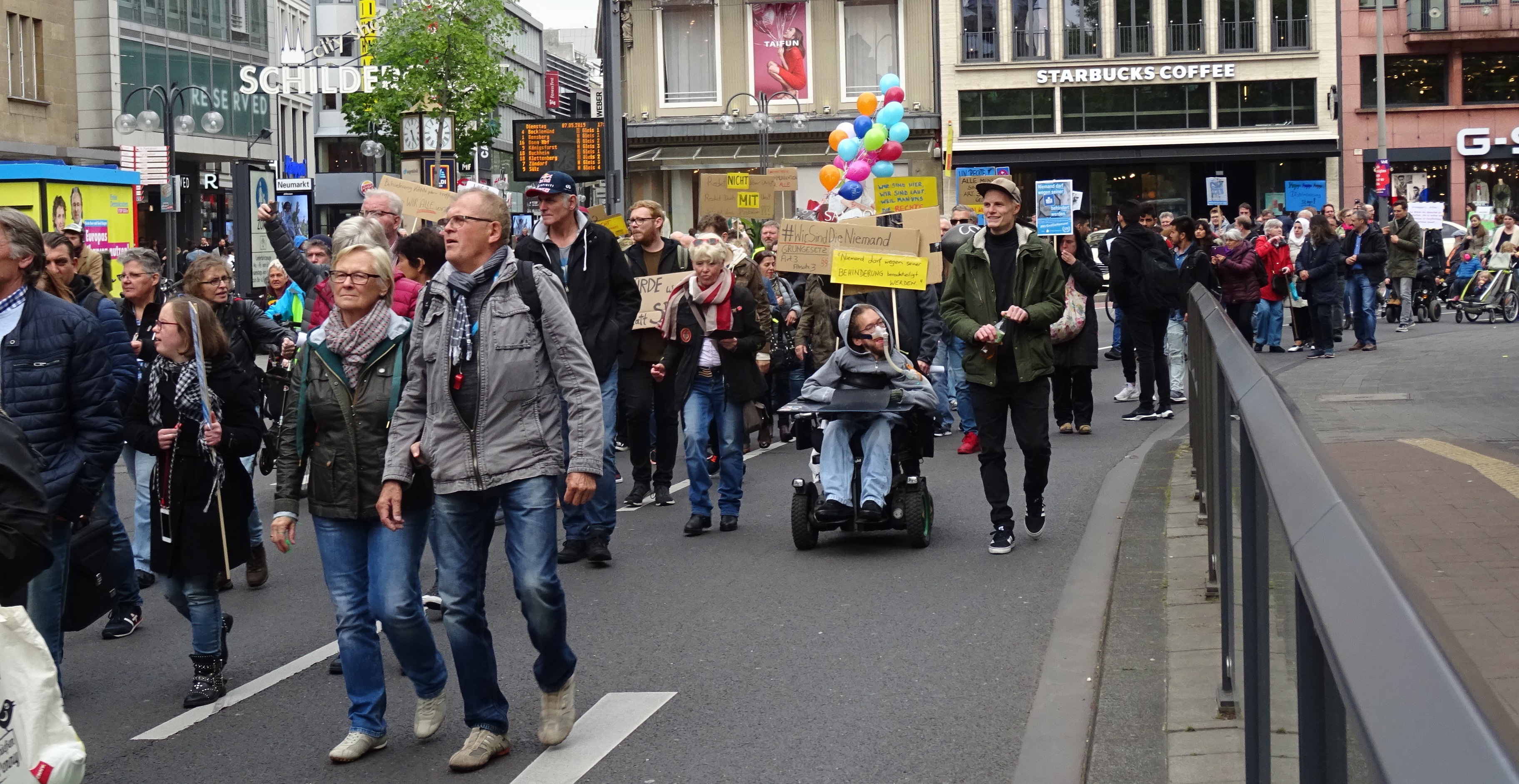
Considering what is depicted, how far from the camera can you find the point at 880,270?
12.0m

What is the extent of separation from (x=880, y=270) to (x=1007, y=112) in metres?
41.3

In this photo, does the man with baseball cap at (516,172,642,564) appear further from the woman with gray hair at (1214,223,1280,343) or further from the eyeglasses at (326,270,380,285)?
the woman with gray hair at (1214,223,1280,343)

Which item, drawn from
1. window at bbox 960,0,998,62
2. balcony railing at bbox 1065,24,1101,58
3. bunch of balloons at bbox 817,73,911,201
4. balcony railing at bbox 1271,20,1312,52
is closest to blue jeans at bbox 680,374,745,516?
bunch of balloons at bbox 817,73,911,201

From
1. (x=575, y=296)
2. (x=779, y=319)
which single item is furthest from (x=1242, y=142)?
(x=575, y=296)

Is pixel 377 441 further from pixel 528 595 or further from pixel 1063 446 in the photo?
pixel 1063 446

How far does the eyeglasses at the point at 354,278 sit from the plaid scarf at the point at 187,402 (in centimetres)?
136

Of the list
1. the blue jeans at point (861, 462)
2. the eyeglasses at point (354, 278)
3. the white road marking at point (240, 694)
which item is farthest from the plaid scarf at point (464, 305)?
the blue jeans at point (861, 462)

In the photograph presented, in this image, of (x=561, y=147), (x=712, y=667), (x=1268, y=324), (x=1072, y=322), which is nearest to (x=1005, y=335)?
(x=712, y=667)

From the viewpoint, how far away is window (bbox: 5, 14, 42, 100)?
43312mm

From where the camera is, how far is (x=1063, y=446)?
13.6 metres

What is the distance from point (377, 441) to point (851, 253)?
22.5 feet

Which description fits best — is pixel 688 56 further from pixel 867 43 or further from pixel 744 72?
pixel 867 43

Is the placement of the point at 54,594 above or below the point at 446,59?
below

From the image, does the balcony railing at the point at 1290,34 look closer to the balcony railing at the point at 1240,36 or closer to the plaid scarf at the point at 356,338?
the balcony railing at the point at 1240,36
